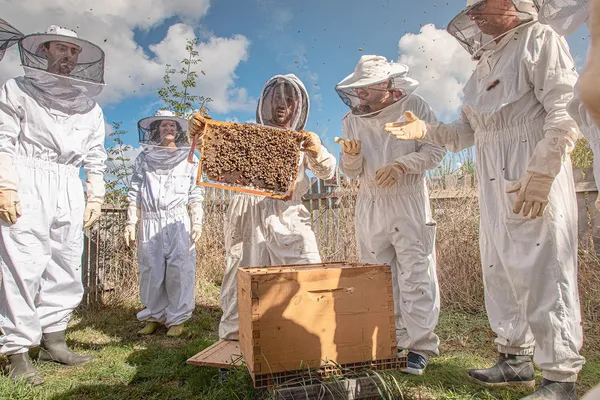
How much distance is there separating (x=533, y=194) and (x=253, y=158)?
2.21 meters

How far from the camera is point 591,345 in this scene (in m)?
3.90

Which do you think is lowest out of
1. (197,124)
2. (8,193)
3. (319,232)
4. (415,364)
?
(415,364)

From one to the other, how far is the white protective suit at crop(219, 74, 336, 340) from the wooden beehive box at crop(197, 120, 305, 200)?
26 centimetres

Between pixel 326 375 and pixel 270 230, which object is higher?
pixel 270 230

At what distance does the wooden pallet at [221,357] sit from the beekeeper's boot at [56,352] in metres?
1.45

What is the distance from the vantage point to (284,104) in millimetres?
3955

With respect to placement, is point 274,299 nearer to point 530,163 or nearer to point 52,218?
point 530,163

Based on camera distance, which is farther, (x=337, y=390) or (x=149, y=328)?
(x=149, y=328)

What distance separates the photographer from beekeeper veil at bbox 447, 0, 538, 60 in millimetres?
2693

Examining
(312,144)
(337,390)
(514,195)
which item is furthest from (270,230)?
(514,195)

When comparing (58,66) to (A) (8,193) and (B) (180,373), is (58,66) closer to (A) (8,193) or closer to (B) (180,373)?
(A) (8,193)

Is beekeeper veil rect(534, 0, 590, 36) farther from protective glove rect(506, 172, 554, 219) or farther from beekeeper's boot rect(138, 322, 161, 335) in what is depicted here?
beekeeper's boot rect(138, 322, 161, 335)

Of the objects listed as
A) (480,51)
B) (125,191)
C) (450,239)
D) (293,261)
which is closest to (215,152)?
(293,261)

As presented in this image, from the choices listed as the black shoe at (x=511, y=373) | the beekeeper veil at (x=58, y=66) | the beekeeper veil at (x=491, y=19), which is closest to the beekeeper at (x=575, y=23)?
the beekeeper veil at (x=491, y=19)
